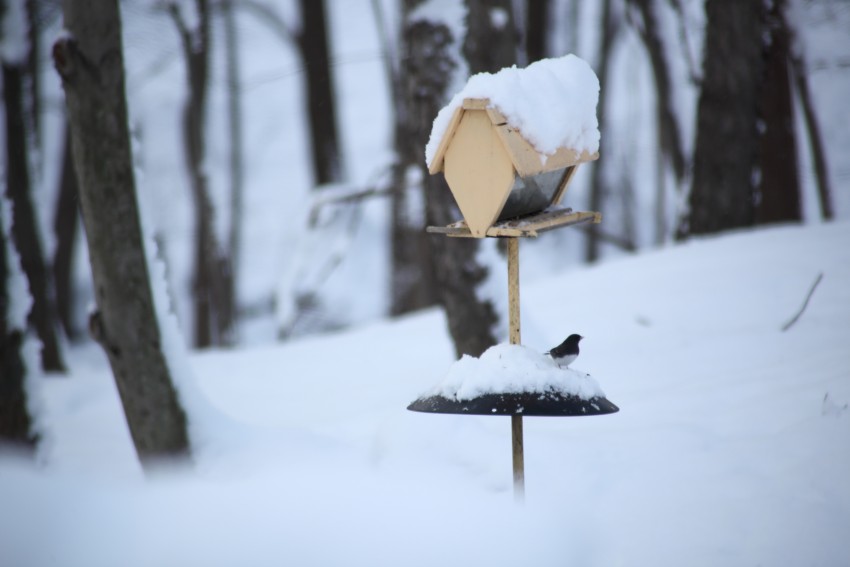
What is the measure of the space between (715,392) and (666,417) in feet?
1.48

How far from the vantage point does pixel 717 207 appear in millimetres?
6824

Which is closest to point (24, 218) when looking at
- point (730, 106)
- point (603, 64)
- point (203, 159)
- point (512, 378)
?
point (203, 159)

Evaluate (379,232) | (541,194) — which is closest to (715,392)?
(541,194)

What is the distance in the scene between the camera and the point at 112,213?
396 cm

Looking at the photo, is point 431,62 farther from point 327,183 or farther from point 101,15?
point 327,183

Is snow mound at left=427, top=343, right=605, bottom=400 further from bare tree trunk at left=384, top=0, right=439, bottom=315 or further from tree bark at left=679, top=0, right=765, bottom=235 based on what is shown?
bare tree trunk at left=384, top=0, right=439, bottom=315

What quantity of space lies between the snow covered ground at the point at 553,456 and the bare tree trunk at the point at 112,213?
0.43 meters

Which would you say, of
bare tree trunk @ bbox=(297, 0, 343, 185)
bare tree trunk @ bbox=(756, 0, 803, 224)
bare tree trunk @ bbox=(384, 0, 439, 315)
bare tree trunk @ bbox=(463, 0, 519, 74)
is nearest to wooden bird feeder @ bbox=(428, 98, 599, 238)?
bare tree trunk @ bbox=(463, 0, 519, 74)

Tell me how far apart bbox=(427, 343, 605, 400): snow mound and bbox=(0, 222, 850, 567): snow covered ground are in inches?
17.0

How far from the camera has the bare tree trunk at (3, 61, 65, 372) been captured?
23.9 ft

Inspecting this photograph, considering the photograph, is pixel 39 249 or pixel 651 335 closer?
pixel 651 335

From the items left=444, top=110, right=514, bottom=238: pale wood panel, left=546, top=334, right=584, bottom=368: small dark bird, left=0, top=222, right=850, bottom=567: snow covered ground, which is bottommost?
left=0, top=222, right=850, bottom=567: snow covered ground

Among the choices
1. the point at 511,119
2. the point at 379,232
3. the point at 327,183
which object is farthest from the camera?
the point at 379,232

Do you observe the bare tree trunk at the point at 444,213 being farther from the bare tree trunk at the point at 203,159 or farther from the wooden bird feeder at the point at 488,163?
the bare tree trunk at the point at 203,159
